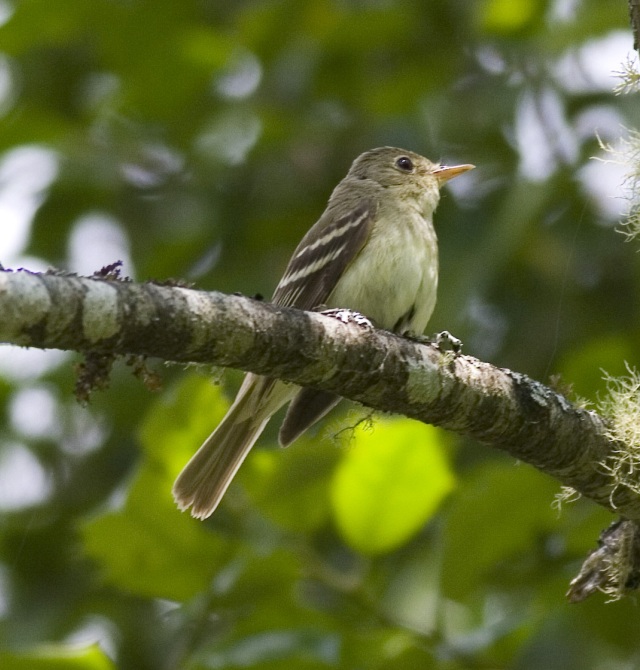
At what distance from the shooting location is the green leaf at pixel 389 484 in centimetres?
362

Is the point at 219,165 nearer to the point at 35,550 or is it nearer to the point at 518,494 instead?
the point at 35,550

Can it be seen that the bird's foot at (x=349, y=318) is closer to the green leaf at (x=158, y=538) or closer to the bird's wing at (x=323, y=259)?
the green leaf at (x=158, y=538)

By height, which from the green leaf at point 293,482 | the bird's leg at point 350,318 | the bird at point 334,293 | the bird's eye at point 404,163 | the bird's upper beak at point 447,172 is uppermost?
the bird's eye at point 404,163

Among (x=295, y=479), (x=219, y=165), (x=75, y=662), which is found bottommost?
(x=75, y=662)

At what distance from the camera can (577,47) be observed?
213 inches

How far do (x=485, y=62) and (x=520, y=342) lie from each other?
1.63 m

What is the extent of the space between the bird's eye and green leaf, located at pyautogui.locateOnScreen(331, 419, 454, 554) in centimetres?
220

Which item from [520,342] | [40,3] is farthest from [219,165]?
[520,342]

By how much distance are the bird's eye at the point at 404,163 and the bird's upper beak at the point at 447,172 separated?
5.1 inches

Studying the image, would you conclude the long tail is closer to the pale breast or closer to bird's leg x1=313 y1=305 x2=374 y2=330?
the pale breast

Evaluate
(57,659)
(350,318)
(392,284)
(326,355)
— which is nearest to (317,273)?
(392,284)

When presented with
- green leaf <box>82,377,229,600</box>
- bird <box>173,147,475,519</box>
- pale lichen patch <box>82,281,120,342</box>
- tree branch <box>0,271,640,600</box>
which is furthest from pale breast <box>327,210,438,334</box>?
pale lichen patch <box>82,281,120,342</box>

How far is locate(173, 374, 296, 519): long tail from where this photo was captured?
13.5ft

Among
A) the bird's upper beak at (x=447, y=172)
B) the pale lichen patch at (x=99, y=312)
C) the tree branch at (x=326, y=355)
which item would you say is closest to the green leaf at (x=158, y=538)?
the tree branch at (x=326, y=355)
